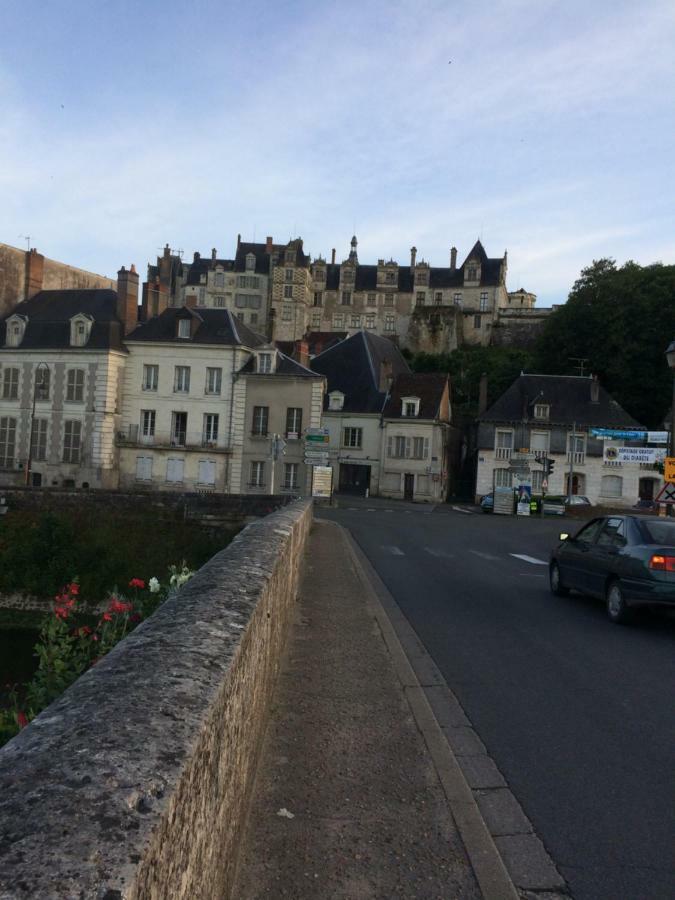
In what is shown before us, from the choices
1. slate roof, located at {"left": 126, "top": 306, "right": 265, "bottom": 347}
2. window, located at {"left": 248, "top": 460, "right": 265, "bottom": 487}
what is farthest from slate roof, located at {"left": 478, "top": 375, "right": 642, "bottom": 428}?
slate roof, located at {"left": 126, "top": 306, "right": 265, "bottom": 347}

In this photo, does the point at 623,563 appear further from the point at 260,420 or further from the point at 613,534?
the point at 260,420

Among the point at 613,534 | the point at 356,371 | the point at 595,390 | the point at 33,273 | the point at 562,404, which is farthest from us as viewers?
the point at 356,371

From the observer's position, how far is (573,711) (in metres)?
6.30

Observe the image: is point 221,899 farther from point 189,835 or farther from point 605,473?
point 605,473

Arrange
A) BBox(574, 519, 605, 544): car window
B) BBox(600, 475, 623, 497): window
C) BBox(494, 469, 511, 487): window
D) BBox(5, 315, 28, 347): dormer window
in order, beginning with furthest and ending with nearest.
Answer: BBox(494, 469, 511, 487): window
BBox(600, 475, 623, 497): window
BBox(5, 315, 28, 347): dormer window
BBox(574, 519, 605, 544): car window

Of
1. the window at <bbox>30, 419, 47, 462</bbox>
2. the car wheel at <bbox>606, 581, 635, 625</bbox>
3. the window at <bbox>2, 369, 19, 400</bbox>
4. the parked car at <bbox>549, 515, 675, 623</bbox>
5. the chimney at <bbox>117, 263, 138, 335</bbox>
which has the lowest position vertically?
the car wheel at <bbox>606, 581, 635, 625</bbox>

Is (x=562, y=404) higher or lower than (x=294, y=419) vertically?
higher

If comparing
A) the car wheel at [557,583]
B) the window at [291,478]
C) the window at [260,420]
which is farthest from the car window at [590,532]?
the window at [260,420]

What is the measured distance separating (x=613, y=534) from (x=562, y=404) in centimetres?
4491

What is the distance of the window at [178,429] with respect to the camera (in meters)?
44.9

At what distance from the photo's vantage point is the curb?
3.62 metres

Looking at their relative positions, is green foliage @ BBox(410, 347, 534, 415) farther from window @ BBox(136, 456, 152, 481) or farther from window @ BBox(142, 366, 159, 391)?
window @ BBox(136, 456, 152, 481)

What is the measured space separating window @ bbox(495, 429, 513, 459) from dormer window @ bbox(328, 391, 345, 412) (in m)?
10.6

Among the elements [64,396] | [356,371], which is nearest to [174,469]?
[64,396]
